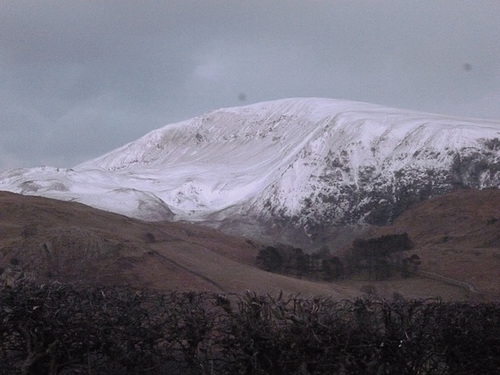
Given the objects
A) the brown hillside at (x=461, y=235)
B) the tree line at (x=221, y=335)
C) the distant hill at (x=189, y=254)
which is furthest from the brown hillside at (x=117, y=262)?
the tree line at (x=221, y=335)

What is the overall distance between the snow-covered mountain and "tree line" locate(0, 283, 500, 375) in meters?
82.9

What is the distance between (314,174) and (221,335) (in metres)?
99.0

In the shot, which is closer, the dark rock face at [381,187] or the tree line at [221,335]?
the tree line at [221,335]

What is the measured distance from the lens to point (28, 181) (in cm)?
11375

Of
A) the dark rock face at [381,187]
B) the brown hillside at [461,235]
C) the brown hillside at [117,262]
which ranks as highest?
the dark rock face at [381,187]

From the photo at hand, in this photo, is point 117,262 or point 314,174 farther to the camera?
point 314,174

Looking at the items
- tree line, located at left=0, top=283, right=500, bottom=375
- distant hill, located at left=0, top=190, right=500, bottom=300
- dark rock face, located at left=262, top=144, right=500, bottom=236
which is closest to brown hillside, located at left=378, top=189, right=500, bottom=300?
distant hill, located at left=0, top=190, right=500, bottom=300

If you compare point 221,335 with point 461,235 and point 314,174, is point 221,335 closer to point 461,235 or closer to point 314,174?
point 461,235

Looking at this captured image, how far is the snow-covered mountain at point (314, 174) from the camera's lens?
323ft

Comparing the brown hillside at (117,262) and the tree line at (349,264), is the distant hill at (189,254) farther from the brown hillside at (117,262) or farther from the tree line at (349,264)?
the tree line at (349,264)

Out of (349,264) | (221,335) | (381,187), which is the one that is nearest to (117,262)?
(349,264)

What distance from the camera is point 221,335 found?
12.6m

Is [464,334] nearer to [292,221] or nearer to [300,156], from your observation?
[292,221]

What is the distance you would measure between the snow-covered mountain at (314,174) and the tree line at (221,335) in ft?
272
